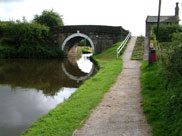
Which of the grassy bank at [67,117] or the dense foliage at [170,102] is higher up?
the dense foliage at [170,102]

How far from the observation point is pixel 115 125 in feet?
12.7

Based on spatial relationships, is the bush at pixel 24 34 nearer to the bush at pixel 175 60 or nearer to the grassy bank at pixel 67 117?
the grassy bank at pixel 67 117

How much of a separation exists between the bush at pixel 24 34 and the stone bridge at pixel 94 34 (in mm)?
1824

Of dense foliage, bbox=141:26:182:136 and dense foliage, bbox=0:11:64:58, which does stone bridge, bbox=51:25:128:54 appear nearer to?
dense foliage, bbox=0:11:64:58

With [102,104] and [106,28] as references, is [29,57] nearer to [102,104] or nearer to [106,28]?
[106,28]

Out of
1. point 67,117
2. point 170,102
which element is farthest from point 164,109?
point 67,117

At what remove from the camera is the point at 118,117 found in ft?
13.9

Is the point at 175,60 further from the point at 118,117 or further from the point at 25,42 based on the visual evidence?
the point at 25,42

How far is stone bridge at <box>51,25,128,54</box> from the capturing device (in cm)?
2144

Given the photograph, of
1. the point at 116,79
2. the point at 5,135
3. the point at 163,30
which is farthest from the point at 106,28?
the point at 5,135

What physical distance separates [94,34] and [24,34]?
294 inches

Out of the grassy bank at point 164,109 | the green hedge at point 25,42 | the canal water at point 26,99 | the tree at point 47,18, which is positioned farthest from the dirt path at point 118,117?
the tree at point 47,18

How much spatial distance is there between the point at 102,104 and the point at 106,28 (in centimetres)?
1724

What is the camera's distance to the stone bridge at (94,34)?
844 inches
